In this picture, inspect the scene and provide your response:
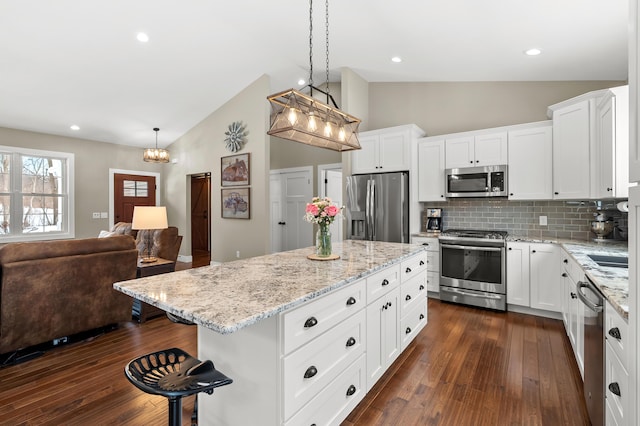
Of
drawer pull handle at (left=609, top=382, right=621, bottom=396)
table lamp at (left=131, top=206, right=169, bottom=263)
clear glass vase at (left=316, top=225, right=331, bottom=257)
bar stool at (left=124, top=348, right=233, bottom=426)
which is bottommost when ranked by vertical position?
drawer pull handle at (left=609, top=382, right=621, bottom=396)

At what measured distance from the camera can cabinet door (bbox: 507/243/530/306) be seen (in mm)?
3457

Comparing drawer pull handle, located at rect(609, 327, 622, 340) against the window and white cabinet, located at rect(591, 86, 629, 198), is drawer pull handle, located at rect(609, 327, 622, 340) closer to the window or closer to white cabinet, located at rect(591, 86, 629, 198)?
white cabinet, located at rect(591, 86, 629, 198)

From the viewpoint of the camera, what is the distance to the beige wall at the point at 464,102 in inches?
155

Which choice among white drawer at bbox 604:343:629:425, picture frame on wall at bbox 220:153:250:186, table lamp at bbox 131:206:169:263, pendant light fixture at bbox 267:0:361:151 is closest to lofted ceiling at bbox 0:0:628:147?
picture frame on wall at bbox 220:153:250:186

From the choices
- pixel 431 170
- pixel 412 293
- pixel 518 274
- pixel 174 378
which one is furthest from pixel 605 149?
pixel 174 378

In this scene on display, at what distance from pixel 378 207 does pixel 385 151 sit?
0.82 m

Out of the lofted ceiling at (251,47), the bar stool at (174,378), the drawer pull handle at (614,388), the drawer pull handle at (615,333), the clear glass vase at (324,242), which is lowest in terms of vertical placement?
the drawer pull handle at (614,388)

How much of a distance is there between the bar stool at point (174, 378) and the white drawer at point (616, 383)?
1470mm

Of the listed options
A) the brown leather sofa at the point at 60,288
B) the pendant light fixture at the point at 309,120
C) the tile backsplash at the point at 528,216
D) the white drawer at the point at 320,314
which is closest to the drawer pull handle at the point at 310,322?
the white drawer at the point at 320,314

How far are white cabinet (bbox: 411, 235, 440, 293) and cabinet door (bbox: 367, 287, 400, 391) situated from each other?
1.91m

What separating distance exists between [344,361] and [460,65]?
3.84 m

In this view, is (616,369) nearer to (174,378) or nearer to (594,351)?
(594,351)

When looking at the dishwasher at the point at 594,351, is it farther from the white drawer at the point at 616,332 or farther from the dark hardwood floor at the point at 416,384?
the dark hardwood floor at the point at 416,384

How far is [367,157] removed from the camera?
4.68m
